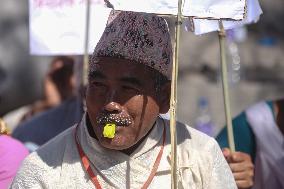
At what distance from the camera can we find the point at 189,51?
30.8ft

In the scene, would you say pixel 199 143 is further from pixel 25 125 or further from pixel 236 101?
pixel 236 101

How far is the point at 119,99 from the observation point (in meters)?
3.02

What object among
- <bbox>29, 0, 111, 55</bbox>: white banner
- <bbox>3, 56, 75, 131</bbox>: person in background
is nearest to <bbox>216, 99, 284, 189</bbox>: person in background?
<bbox>29, 0, 111, 55</bbox>: white banner

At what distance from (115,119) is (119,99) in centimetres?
7

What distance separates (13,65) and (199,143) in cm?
619

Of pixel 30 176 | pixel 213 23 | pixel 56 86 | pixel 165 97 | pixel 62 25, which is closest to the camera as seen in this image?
pixel 30 176

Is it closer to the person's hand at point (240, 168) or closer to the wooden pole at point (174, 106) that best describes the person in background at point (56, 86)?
the person's hand at point (240, 168)

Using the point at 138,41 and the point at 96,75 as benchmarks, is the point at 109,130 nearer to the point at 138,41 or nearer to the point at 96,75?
the point at 96,75

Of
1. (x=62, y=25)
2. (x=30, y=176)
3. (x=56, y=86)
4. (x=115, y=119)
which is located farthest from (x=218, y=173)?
(x=56, y=86)

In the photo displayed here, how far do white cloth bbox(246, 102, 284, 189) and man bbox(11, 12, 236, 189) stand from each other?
1087 mm

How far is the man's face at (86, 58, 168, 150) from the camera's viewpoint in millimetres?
3014

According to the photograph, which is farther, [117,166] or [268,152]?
[268,152]

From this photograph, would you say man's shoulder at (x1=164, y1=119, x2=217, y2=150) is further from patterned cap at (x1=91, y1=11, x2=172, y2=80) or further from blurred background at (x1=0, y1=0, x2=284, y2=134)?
blurred background at (x1=0, y1=0, x2=284, y2=134)

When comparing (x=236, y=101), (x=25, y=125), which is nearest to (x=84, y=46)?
(x=25, y=125)
